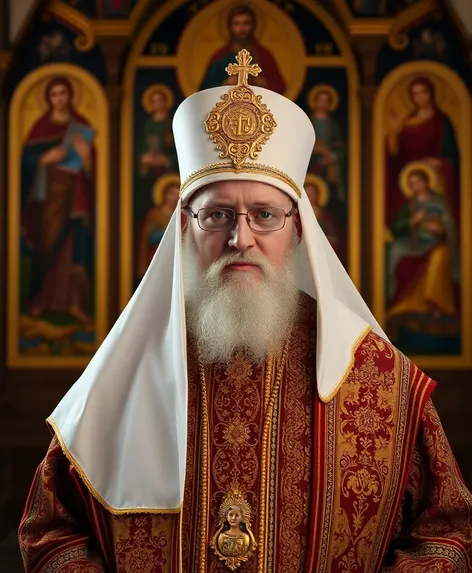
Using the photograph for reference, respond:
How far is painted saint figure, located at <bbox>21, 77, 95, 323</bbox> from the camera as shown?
6.87 meters

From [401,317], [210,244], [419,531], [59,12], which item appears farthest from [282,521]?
[59,12]

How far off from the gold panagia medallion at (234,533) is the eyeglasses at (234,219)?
71cm

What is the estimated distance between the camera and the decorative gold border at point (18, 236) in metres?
6.84

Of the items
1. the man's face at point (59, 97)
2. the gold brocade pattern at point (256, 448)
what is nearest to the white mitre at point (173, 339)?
the gold brocade pattern at point (256, 448)

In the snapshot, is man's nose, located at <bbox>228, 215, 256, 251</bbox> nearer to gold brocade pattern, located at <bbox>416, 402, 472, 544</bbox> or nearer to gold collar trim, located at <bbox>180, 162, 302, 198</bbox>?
gold collar trim, located at <bbox>180, 162, 302, 198</bbox>

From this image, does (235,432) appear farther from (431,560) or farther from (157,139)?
(157,139)

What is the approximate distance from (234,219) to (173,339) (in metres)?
0.37

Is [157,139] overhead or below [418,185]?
overhead

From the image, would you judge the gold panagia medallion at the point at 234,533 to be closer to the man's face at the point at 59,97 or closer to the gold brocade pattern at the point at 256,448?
the gold brocade pattern at the point at 256,448

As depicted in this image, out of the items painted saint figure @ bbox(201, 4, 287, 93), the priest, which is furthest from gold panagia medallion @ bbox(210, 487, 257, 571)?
painted saint figure @ bbox(201, 4, 287, 93)

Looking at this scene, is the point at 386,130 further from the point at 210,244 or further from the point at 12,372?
the point at 210,244

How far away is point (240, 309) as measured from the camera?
2479 millimetres

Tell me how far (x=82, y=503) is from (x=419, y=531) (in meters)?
0.94

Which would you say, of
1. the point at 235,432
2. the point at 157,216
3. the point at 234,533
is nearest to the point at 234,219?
the point at 235,432
